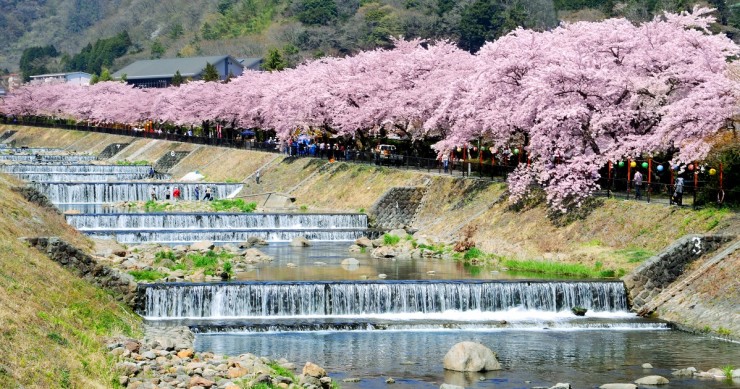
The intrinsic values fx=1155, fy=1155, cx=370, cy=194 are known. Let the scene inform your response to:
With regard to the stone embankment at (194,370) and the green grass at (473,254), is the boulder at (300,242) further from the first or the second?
the stone embankment at (194,370)

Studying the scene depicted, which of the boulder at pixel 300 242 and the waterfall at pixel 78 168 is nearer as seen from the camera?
the boulder at pixel 300 242

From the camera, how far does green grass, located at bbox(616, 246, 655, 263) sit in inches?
1751

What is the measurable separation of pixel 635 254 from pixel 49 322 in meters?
24.7

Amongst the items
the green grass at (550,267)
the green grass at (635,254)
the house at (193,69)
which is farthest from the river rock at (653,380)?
the house at (193,69)

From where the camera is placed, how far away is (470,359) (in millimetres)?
31078

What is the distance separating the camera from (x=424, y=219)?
62.0 metres

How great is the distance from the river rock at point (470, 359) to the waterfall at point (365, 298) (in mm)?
8411

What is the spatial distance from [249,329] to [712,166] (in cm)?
2086

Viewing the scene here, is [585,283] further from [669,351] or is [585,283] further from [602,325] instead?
[669,351]

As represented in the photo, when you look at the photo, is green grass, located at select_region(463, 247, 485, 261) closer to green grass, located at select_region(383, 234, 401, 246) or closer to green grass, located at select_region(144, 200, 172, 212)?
green grass, located at select_region(383, 234, 401, 246)

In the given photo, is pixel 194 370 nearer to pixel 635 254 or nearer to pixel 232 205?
pixel 635 254

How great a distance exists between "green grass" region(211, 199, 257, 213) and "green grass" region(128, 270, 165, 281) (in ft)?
88.9

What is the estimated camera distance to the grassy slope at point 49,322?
24.1 metres

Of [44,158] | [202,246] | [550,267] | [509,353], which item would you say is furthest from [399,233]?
[44,158]
